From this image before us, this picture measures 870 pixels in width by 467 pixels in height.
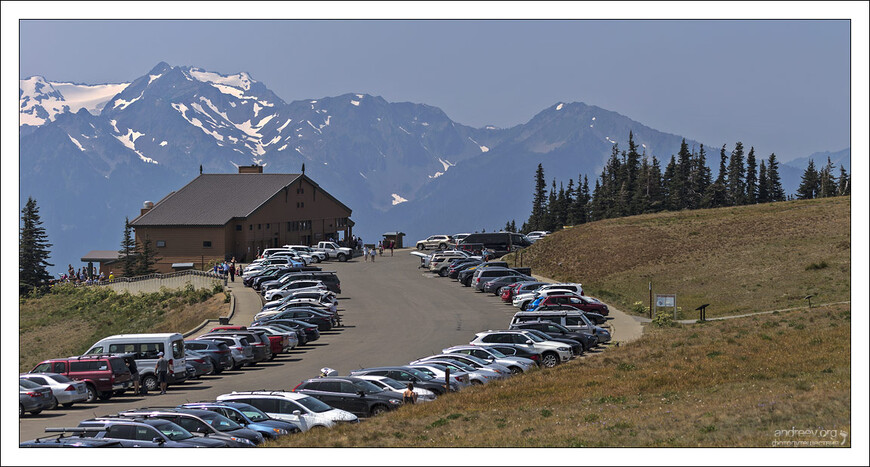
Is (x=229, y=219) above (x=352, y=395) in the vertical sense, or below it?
above

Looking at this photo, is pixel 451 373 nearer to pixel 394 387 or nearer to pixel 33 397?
pixel 394 387

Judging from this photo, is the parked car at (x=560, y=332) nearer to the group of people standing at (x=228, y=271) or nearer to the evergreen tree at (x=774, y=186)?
the group of people standing at (x=228, y=271)

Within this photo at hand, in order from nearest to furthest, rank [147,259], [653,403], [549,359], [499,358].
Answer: [653,403], [499,358], [549,359], [147,259]

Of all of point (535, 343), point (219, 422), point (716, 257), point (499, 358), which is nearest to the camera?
point (219, 422)

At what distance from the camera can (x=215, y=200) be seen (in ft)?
326

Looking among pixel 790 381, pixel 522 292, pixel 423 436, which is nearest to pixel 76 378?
pixel 423 436

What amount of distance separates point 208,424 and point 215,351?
15.5 metres

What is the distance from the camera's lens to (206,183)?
341ft

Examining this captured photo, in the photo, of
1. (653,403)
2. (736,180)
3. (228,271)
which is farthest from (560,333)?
(736,180)

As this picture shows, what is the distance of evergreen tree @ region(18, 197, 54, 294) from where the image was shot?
9594cm

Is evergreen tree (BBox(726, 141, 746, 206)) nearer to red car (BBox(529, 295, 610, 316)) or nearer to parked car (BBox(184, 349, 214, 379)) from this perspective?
red car (BBox(529, 295, 610, 316))

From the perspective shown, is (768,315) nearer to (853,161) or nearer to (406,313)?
(406,313)

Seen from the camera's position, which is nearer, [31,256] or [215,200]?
[31,256]

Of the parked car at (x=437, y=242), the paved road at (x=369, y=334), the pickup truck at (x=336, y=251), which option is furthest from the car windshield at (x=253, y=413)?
the parked car at (x=437, y=242)
